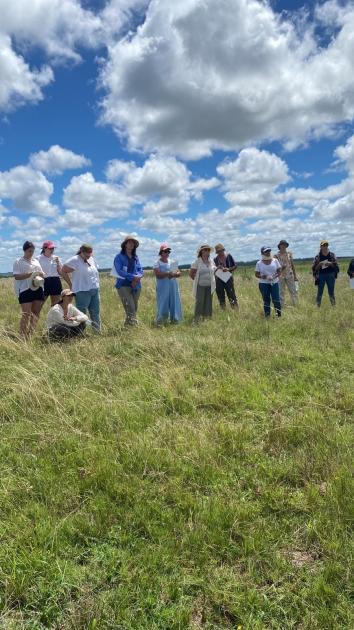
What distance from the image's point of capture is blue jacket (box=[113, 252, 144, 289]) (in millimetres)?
8172

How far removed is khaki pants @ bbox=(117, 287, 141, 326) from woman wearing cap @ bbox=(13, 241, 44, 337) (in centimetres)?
158

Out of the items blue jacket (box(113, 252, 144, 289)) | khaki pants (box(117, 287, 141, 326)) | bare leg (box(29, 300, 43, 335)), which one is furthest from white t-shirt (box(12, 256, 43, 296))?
khaki pants (box(117, 287, 141, 326))

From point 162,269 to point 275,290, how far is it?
2.77m

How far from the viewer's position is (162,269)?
917 cm

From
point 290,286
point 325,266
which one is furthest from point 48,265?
point 325,266

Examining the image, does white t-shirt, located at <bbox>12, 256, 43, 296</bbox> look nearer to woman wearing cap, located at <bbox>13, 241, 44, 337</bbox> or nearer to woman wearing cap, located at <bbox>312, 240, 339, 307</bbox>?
woman wearing cap, located at <bbox>13, 241, 44, 337</bbox>

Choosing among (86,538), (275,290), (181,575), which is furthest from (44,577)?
(275,290)

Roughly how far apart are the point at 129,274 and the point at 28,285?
195 centimetres

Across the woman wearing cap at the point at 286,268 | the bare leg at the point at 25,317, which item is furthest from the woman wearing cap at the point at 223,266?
the bare leg at the point at 25,317

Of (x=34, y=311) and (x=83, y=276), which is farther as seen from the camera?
(x=34, y=311)

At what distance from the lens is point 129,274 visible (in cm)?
819

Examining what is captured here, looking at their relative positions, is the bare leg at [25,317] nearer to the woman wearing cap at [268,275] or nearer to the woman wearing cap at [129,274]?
the woman wearing cap at [129,274]

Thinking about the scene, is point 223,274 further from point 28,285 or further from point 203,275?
point 28,285

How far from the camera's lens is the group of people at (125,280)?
746 cm
